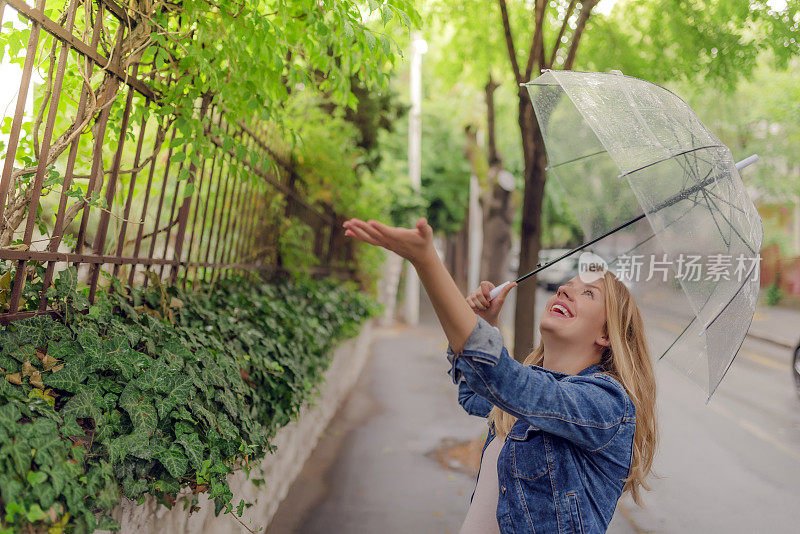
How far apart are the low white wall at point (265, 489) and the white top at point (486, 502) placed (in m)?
1.22

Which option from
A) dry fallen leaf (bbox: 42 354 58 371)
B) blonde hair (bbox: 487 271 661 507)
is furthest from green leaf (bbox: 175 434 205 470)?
blonde hair (bbox: 487 271 661 507)

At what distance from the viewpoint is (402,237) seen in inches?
57.1

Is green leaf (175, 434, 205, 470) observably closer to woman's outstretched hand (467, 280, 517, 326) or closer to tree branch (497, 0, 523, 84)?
woman's outstretched hand (467, 280, 517, 326)

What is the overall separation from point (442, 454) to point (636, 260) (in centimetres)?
368

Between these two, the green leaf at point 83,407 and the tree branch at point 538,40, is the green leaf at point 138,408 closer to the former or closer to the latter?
the green leaf at point 83,407

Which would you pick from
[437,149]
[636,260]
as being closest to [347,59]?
[636,260]

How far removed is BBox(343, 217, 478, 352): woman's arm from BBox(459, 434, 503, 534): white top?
773 millimetres

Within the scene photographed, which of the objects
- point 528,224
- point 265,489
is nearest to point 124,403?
point 265,489

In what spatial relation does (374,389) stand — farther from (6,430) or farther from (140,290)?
(6,430)

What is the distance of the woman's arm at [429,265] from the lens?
1446 millimetres

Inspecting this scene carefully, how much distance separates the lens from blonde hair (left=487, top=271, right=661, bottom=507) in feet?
6.70

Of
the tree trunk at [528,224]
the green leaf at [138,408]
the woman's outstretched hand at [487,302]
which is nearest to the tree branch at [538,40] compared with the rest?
the tree trunk at [528,224]

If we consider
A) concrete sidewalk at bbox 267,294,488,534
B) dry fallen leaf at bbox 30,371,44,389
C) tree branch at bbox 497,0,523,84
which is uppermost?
tree branch at bbox 497,0,523,84

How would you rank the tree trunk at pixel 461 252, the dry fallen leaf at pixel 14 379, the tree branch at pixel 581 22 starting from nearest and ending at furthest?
1. the dry fallen leaf at pixel 14 379
2. the tree branch at pixel 581 22
3. the tree trunk at pixel 461 252
